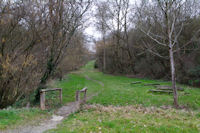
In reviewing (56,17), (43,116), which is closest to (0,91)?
(43,116)

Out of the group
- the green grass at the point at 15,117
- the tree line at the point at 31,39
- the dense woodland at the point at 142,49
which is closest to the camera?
the green grass at the point at 15,117

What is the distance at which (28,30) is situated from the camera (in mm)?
9375

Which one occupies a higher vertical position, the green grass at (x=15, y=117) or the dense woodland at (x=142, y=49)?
the dense woodland at (x=142, y=49)

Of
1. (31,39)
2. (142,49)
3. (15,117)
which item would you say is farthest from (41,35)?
(142,49)

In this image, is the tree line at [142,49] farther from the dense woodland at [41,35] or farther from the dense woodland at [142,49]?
the dense woodland at [41,35]

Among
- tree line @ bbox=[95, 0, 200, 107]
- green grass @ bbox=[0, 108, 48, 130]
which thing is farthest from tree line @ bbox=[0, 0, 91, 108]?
tree line @ bbox=[95, 0, 200, 107]

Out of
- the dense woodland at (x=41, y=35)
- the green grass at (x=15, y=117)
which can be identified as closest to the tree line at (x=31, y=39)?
the dense woodland at (x=41, y=35)

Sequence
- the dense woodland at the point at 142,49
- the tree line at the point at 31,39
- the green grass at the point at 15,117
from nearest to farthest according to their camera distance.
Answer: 1. the green grass at the point at 15,117
2. the tree line at the point at 31,39
3. the dense woodland at the point at 142,49

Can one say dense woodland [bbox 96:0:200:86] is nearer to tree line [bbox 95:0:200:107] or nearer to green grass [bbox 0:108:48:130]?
tree line [bbox 95:0:200:107]

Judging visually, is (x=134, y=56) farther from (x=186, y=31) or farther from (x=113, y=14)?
(x=186, y=31)

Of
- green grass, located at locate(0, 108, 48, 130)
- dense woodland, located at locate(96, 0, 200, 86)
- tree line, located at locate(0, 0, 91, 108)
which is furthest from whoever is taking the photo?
dense woodland, located at locate(96, 0, 200, 86)

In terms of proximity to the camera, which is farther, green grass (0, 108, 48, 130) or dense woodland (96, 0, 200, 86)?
dense woodland (96, 0, 200, 86)

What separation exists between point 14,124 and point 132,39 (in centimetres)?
2907

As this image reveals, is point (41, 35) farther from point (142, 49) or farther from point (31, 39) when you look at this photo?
point (142, 49)
